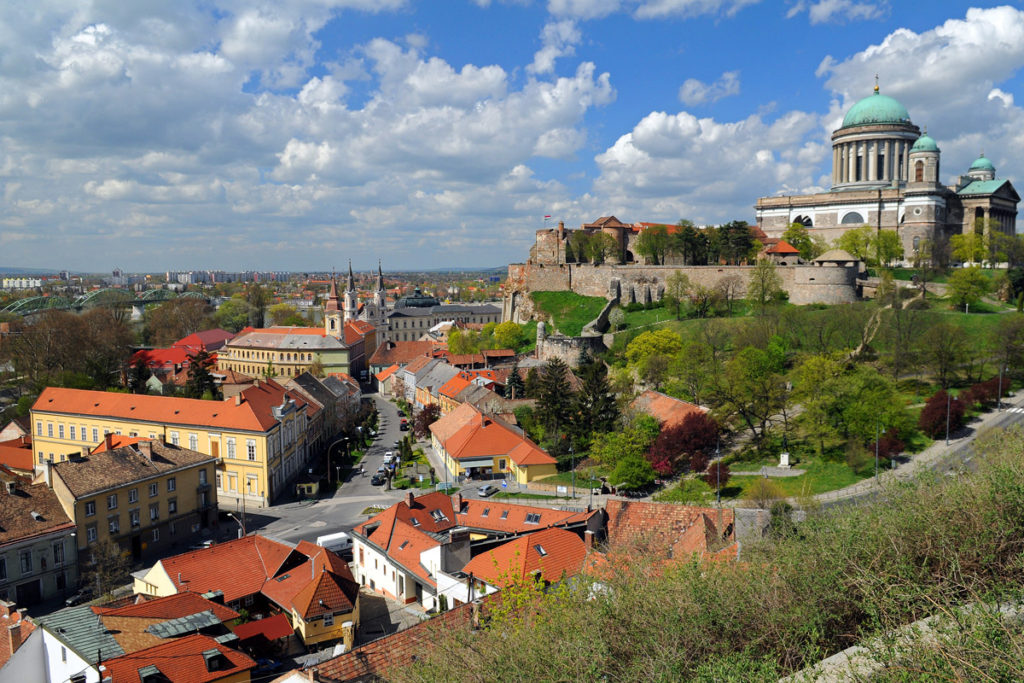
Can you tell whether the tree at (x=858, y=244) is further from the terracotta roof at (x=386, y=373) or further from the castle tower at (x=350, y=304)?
the castle tower at (x=350, y=304)

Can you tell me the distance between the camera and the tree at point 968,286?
55656 mm

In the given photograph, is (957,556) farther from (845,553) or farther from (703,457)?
(703,457)

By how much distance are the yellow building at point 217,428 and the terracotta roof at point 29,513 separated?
27.8 feet

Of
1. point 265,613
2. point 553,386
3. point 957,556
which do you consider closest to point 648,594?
point 957,556

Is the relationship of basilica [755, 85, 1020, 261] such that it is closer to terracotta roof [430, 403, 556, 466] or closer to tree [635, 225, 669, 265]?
tree [635, 225, 669, 265]

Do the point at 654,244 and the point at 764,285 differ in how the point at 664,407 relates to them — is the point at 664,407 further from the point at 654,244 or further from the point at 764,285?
the point at 654,244

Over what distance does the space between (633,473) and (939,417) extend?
16.1 metres

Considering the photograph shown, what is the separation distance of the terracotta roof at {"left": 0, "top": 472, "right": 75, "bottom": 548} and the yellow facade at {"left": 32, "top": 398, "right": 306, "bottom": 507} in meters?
8.86

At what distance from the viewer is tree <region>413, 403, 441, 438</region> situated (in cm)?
5812

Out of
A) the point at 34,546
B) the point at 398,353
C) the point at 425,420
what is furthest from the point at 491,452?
the point at 398,353

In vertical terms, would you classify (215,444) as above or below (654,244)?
below

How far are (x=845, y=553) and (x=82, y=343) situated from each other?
77.4 meters

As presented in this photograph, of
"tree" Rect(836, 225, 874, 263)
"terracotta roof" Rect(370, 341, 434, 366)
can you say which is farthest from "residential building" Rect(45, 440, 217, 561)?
"tree" Rect(836, 225, 874, 263)

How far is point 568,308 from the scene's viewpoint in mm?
78312
